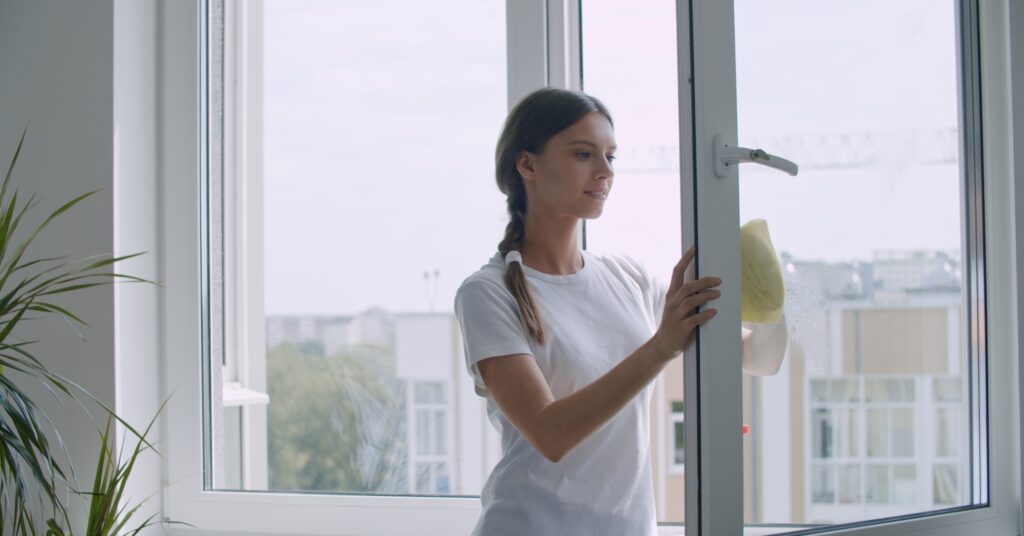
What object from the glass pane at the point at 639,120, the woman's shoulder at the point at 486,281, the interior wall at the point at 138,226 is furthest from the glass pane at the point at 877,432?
the interior wall at the point at 138,226

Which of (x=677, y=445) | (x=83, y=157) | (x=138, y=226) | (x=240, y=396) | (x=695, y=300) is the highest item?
(x=83, y=157)

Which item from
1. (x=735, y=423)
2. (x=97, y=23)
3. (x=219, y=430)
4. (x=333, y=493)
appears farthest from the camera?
(x=219, y=430)

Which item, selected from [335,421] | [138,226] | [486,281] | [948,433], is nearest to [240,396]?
[335,421]

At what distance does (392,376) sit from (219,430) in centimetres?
44

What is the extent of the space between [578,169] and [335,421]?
1180 millimetres

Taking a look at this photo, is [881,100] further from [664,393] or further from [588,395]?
[664,393]

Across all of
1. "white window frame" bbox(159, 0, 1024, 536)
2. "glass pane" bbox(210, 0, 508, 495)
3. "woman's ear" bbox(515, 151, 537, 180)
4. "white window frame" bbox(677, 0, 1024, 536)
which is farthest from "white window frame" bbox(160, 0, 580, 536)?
"white window frame" bbox(677, 0, 1024, 536)

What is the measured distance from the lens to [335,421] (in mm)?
2221

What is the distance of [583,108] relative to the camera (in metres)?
1.38

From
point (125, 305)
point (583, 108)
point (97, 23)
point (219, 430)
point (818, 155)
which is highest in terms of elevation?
point (97, 23)

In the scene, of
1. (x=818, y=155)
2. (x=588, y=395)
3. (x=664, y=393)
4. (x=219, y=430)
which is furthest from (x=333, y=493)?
(x=818, y=155)

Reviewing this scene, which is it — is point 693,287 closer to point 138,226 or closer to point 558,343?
point 558,343

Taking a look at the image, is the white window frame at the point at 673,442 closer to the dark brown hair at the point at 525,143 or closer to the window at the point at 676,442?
the window at the point at 676,442

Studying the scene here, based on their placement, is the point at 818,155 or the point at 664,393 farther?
the point at 664,393
